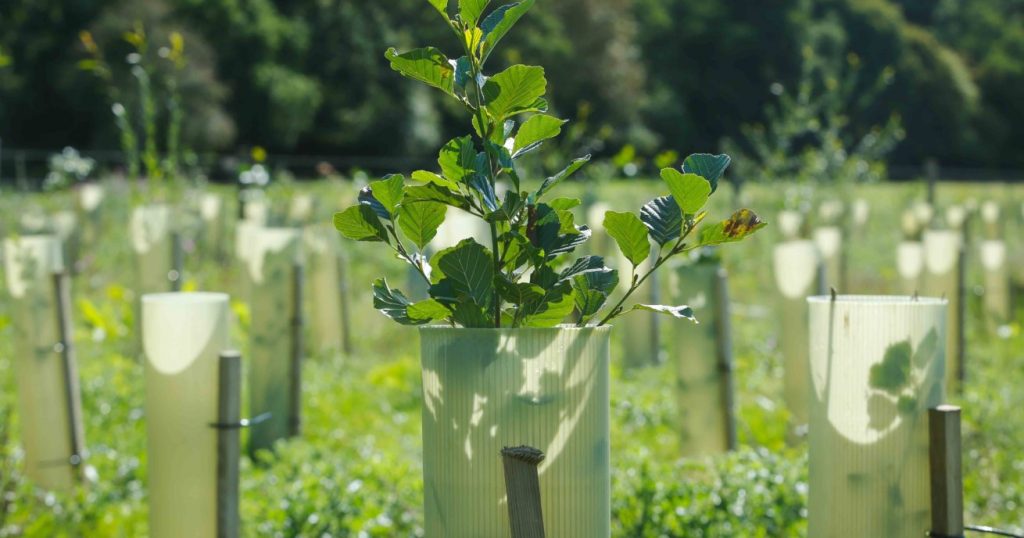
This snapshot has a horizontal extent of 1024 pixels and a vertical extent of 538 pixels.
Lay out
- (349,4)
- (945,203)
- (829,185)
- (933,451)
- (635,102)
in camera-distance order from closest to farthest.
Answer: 1. (933,451)
2. (829,185)
3. (945,203)
4. (349,4)
5. (635,102)

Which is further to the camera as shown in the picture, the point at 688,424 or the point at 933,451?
the point at 688,424

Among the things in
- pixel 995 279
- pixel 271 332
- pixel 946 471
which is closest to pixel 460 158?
pixel 946 471

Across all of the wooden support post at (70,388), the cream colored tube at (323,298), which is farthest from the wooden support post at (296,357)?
the cream colored tube at (323,298)

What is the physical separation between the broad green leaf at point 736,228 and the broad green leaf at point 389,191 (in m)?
0.46

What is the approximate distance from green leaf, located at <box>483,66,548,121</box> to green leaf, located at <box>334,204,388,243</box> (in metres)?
0.23

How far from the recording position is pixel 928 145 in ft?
144

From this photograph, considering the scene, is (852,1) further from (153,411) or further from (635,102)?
(153,411)

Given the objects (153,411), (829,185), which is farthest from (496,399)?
(829,185)

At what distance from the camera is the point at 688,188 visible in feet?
5.79

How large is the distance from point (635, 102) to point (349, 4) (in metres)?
10.1

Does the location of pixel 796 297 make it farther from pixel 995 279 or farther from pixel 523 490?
pixel 523 490

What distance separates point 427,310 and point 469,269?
0.09 meters

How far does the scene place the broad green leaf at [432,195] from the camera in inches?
70.6

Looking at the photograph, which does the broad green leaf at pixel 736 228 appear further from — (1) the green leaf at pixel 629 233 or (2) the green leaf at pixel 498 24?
(2) the green leaf at pixel 498 24
